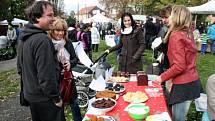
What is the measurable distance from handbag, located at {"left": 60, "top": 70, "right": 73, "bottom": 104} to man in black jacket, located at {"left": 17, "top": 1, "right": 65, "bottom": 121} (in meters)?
0.80

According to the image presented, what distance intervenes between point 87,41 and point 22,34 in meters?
9.23

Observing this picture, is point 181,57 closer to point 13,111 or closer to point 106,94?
point 106,94

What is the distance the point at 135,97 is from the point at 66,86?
942 millimetres

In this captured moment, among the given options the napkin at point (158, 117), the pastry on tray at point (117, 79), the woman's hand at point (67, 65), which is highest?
the woman's hand at point (67, 65)

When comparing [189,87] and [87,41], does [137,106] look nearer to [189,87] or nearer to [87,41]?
[189,87]

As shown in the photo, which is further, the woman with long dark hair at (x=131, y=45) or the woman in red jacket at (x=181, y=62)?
the woman with long dark hair at (x=131, y=45)

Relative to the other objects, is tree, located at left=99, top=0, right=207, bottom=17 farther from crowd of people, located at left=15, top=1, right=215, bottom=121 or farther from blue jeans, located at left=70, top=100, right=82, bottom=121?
crowd of people, located at left=15, top=1, right=215, bottom=121

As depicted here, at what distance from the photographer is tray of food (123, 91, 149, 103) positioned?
3.42 meters

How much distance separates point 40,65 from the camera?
2.73 metres

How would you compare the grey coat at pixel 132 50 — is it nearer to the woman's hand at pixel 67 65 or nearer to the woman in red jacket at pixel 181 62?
the woman's hand at pixel 67 65

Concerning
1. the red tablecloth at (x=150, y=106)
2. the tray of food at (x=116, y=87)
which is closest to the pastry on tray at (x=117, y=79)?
the tray of food at (x=116, y=87)

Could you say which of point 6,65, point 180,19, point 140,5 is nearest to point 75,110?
point 180,19

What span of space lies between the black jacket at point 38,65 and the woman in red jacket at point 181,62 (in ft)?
4.05

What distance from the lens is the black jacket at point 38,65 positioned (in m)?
2.73
